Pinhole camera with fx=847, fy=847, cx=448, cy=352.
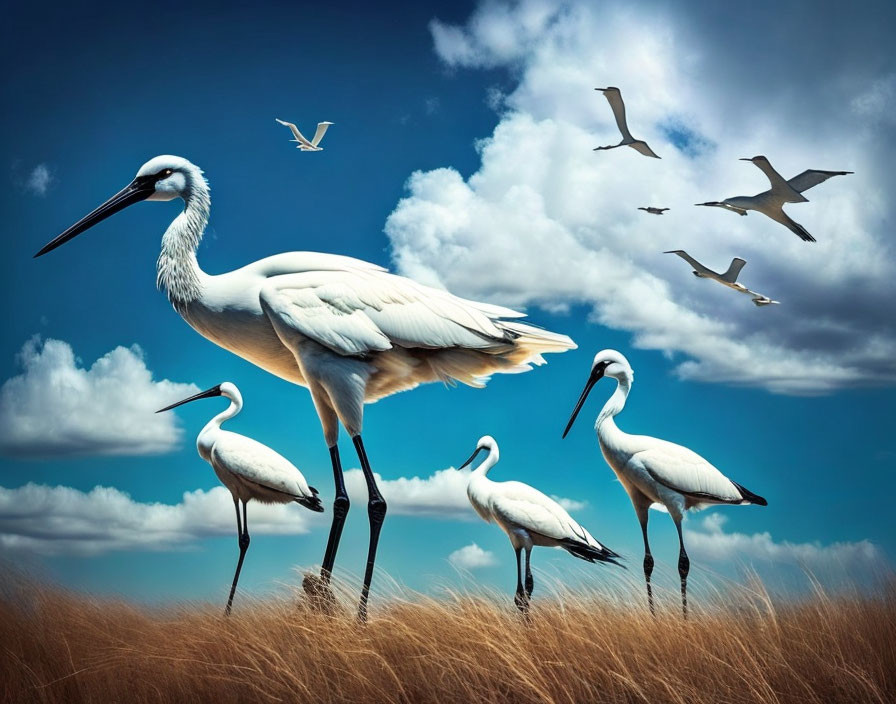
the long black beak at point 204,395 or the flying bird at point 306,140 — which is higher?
the flying bird at point 306,140

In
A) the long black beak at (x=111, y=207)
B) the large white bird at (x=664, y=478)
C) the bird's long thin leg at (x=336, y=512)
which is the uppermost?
the long black beak at (x=111, y=207)

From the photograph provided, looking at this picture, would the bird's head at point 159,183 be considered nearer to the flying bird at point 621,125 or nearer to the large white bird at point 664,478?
the flying bird at point 621,125

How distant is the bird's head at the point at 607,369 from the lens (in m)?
7.70

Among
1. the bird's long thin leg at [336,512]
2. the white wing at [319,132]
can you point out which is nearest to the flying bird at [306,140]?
the white wing at [319,132]

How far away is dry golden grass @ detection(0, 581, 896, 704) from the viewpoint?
4.12m

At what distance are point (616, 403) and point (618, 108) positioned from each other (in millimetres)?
2494

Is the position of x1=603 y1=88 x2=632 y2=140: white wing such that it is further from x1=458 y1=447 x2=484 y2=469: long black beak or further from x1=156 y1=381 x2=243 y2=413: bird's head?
x1=156 y1=381 x2=243 y2=413: bird's head

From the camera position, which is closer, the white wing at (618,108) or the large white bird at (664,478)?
the white wing at (618,108)

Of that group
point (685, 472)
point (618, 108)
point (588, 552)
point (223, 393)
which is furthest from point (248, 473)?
point (618, 108)

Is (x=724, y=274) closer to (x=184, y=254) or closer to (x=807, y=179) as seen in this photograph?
(x=807, y=179)

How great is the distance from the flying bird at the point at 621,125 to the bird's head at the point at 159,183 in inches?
125

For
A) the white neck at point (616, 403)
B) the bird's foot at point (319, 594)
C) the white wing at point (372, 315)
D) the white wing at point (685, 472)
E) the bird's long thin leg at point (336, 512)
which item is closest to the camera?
the bird's foot at point (319, 594)

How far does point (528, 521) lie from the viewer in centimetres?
745

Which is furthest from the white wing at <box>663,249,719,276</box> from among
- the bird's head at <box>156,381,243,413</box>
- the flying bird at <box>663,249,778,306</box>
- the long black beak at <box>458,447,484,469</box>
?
the bird's head at <box>156,381,243,413</box>
